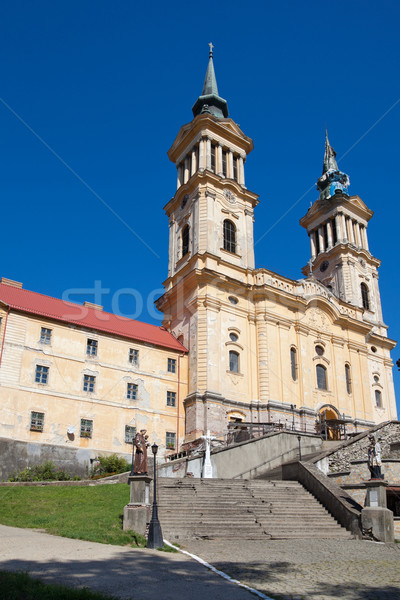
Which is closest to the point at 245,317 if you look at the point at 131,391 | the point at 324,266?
the point at 131,391

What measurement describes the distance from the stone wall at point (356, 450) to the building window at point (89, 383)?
50.6 feet

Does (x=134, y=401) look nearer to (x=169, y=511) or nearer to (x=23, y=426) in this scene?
(x=23, y=426)

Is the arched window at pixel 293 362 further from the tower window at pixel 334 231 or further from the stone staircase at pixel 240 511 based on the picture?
the stone staircase at pixel 240 511

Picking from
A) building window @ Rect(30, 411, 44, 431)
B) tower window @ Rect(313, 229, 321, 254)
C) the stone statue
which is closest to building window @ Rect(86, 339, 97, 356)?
building window @ Rect(30, 411, 44, 431)

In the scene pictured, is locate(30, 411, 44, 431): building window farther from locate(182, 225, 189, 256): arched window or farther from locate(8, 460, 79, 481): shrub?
locate(182, 225, 189, 256): arched window

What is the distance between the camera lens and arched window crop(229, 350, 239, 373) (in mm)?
38450

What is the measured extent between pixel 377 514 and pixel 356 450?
9394 millimetres

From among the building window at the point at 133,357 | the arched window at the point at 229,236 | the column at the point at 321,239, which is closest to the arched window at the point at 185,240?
the arched window at the point at 229,236

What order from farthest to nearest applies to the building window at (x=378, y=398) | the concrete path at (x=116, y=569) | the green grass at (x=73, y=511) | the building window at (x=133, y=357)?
the building window at (x=378, y=398) → the building window at (x=133, y=357) → the green grass at (x=73, y=511) → the concrete path at (x=116, y=569)

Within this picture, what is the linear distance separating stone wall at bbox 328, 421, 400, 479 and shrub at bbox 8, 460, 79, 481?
560 inches

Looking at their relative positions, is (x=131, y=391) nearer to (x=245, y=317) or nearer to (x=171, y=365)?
(x=171, y=365)

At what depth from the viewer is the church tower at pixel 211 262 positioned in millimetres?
36625

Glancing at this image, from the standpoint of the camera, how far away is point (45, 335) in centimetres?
3256

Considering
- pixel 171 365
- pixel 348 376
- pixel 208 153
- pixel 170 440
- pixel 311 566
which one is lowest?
pixel 311 566
